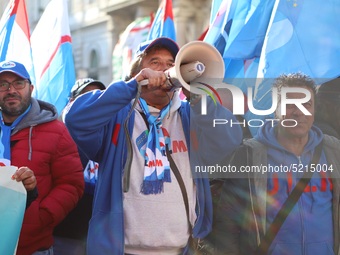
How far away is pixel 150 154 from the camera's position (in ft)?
9.70

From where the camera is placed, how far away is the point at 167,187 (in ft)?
9.67

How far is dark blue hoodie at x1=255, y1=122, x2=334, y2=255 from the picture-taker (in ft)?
9.84

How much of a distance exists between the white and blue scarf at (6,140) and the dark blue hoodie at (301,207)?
4.19 feet

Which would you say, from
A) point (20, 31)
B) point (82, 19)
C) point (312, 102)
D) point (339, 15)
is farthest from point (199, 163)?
point (82, 19)

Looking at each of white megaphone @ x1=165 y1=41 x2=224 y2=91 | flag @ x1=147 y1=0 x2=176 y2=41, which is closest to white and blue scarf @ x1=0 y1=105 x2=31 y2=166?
white megaphone @ x1=165 y1=41 x2=224 y2=91

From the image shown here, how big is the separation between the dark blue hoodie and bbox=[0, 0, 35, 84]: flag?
2738mm

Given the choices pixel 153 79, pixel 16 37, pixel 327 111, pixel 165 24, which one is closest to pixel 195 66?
pixel 153 79

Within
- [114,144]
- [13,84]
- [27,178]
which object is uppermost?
[13,84]

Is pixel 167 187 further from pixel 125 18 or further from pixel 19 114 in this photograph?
pixel 125 18

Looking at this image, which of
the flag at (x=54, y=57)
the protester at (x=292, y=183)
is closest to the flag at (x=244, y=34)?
the protester at (x=292, y=183)

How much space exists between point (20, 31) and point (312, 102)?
3131 mm

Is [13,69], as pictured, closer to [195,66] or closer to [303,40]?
[195,66]

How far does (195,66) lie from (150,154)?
443 millimetres

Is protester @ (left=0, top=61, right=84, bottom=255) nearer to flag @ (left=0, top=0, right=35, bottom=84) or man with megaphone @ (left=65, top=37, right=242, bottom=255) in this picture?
man with megaphone @ (left=65, top=37, right=242, bottom=255)
